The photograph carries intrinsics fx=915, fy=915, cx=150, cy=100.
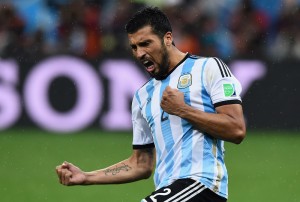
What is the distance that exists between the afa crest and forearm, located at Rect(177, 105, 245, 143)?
27cm

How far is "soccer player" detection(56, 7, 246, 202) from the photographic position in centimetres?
529

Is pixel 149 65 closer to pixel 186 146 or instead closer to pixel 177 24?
pixel 186 146

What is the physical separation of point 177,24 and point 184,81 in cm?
852

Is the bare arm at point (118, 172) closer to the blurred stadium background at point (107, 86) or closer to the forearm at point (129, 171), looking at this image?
the forearm at point (129, 171)

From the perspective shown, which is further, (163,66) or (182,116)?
(163,66)

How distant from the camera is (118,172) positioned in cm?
595

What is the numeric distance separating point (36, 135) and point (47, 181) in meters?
2.19

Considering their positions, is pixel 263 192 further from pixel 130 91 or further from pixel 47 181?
pixel 130 91

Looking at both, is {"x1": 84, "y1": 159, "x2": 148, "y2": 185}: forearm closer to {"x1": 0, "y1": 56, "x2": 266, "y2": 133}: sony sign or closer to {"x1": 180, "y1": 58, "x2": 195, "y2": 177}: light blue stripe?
{"x1": 180, "y1": 58, "x2": 195, "y2": 177}: light blue stripe

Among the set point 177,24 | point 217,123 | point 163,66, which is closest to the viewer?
point 217,123

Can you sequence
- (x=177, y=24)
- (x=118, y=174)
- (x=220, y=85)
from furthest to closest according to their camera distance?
(x=177, y=24) < (x=118, y=174) < (x=220, y=85)

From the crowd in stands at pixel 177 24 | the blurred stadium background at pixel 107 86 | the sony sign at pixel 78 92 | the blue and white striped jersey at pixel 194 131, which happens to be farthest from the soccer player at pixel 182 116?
the crowd in stands at pixel 177 24

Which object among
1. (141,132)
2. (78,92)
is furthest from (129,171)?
(78,92)

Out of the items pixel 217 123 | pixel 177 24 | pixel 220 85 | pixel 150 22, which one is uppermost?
pixel 177 24
